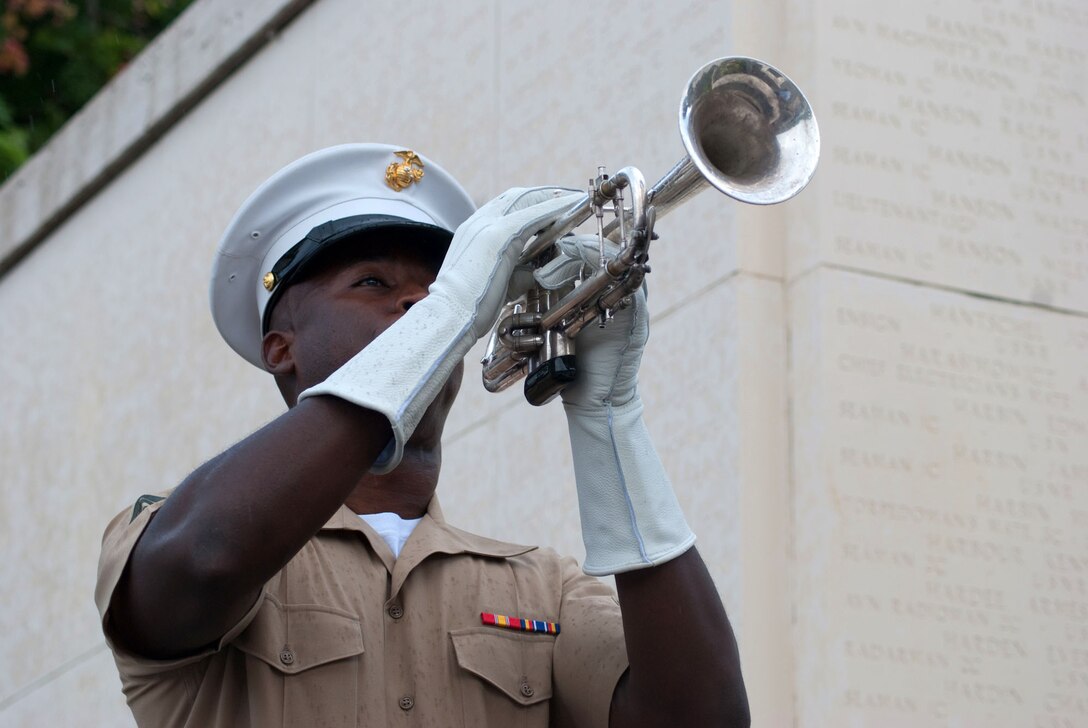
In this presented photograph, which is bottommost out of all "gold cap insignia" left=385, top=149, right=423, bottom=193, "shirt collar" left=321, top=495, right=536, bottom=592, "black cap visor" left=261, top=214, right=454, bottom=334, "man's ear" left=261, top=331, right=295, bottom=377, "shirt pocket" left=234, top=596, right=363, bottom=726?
"shirt pocket" left=234, top=596, right=363, bottom=726

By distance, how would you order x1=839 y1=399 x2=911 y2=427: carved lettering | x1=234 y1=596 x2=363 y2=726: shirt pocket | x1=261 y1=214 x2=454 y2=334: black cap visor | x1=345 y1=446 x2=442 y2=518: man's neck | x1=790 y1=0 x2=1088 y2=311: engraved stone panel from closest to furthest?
1. x1=234 y1=596 x2=363 y2=726: shirt pocket
2. x1=345 y1=446 x2=442 y2=518: man's neck
3. x1=261 y1=214 x2=454 y2=334: black cap visor
4. x1=839 y1=399 x2=911 y2=427: carved lettering
5. x1=790 y1=0 x2=1088 y2=311: engraved stone panel

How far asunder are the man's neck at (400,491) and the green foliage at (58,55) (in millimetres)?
10453

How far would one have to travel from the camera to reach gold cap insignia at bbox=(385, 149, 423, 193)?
4.08 metres

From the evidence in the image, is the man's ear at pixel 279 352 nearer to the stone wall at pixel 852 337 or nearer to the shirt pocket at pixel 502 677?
the shirt pocket at pixel 502 677

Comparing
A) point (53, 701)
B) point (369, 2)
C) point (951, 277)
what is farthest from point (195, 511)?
point (53, 701)

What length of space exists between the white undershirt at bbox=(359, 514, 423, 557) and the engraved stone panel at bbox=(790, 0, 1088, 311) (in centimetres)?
194

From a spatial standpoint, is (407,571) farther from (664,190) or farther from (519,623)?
(664,190)

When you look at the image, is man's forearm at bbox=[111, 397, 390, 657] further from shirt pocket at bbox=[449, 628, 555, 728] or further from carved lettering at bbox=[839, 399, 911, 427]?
carved lettering at bbox=[839, 399, 911, 427]

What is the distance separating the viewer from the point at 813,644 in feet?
15.9

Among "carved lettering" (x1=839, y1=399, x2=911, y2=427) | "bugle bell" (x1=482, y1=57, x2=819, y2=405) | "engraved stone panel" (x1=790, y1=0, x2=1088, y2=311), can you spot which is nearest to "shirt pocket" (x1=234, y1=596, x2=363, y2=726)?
"bugle bell" (x1=482, y1=57, x2=819, y2=405)

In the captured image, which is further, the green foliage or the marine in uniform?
the green foliage

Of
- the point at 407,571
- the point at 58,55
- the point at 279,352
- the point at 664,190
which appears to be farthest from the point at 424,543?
the point at 58,55

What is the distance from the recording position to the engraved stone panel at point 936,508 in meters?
4.85

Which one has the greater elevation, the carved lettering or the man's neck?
the carved lettering
